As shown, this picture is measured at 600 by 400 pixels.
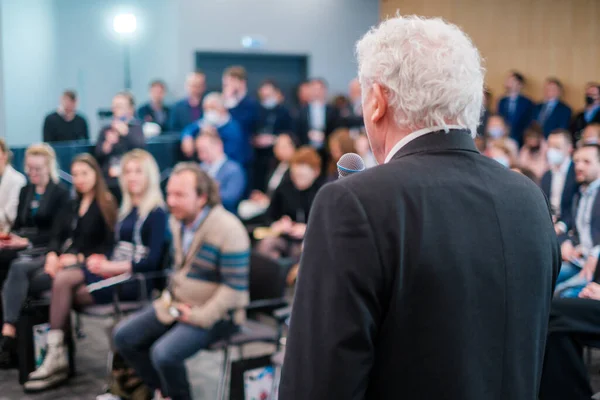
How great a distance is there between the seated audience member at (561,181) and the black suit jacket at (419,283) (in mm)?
3438

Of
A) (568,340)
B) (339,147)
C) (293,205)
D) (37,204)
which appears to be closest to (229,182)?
(293,205)

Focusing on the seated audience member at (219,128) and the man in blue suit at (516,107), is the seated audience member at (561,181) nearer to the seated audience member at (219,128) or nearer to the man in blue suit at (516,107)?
the seated audience member at (219,128)

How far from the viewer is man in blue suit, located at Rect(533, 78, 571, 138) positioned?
27.7 feet

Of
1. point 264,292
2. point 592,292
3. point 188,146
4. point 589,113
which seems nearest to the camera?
point 592,292

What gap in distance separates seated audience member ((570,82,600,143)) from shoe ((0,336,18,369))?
6313 millimetres

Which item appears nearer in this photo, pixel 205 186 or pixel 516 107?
pixel 205 186

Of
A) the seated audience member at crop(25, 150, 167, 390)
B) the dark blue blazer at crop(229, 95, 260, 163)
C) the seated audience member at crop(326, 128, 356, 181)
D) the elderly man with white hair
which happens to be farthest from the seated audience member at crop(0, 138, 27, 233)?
the elderly man with white hair

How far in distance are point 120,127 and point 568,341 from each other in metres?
4.42

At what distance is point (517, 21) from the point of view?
9.41 m

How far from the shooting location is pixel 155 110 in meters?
7.53

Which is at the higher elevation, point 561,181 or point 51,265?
point 561,181

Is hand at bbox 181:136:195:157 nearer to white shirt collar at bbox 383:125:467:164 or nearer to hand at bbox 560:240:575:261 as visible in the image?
hand at bbox 560:240:575:261

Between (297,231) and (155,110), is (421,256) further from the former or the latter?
(155,110)

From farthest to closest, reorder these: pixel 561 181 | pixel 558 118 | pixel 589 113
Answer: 1. pixel 558 118
2. pixel 589 113
3. pixel 561 181
